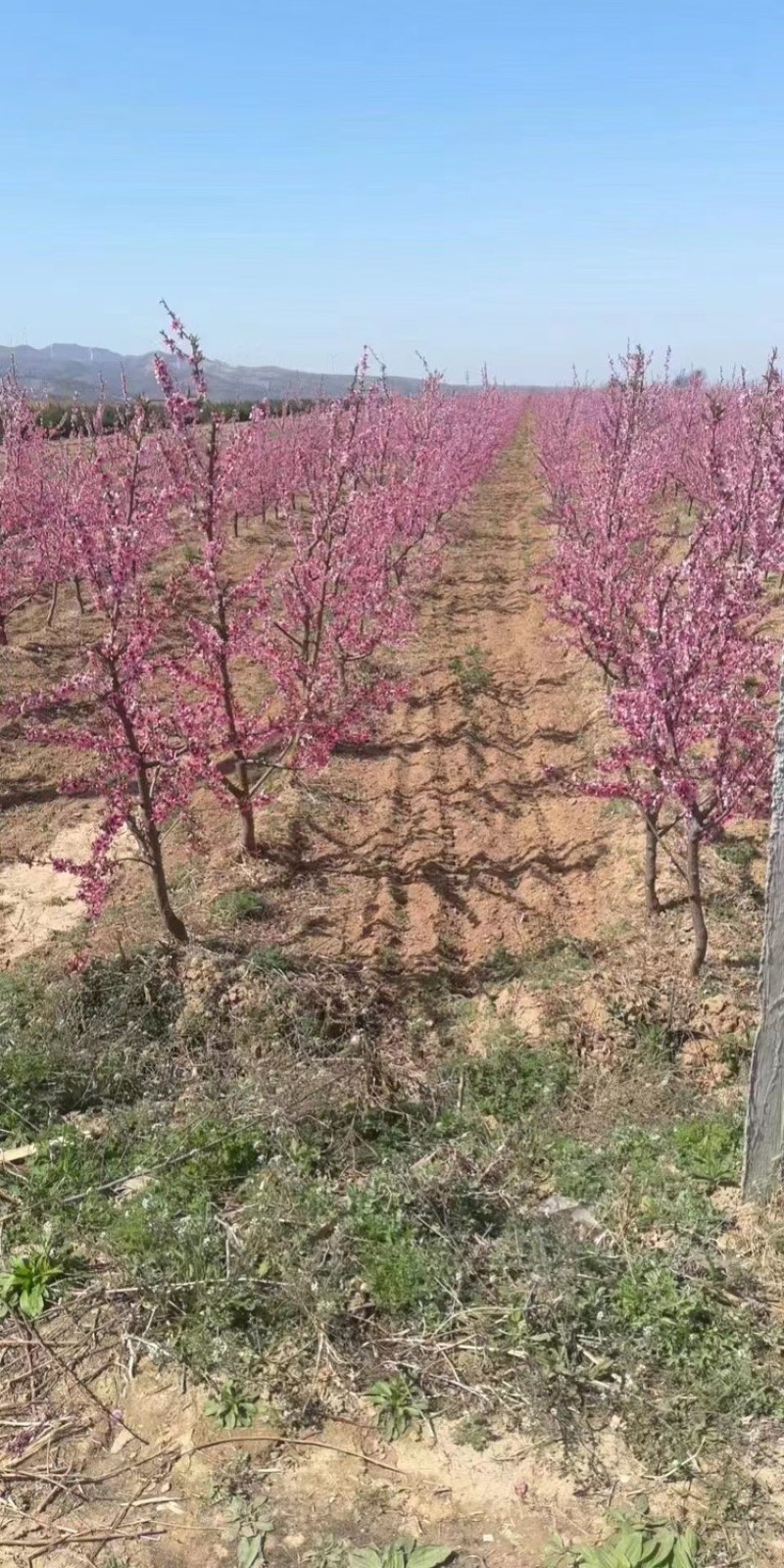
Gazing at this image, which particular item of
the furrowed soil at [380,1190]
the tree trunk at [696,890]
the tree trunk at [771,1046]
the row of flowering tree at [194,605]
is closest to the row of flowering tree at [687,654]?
the tree trunk at [696,890]

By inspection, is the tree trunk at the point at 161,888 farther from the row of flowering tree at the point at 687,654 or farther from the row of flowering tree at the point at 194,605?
the row of flowering tree at the point at 687,654

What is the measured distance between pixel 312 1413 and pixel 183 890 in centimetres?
411

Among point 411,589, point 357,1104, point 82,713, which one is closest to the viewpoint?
point 357,1104

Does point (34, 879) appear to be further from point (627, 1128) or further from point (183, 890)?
point (627, 1128)

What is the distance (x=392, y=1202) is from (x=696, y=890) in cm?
250

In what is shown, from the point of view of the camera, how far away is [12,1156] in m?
4.13

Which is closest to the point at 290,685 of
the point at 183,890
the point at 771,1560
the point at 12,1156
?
the point at 183,890

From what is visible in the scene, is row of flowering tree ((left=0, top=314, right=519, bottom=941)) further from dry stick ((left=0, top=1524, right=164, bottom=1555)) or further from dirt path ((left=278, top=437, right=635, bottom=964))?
dry stick ((left=0, top=1524, right=164, bottom=1555))

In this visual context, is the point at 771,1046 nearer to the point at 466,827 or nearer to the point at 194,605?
the point at 466,827

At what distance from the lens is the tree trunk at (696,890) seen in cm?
507

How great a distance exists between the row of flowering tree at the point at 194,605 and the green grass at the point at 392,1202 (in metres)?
1.10

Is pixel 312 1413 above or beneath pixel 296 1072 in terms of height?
beneath

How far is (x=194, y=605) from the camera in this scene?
46.9 ft

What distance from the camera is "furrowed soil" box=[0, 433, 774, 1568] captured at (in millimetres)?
2830
